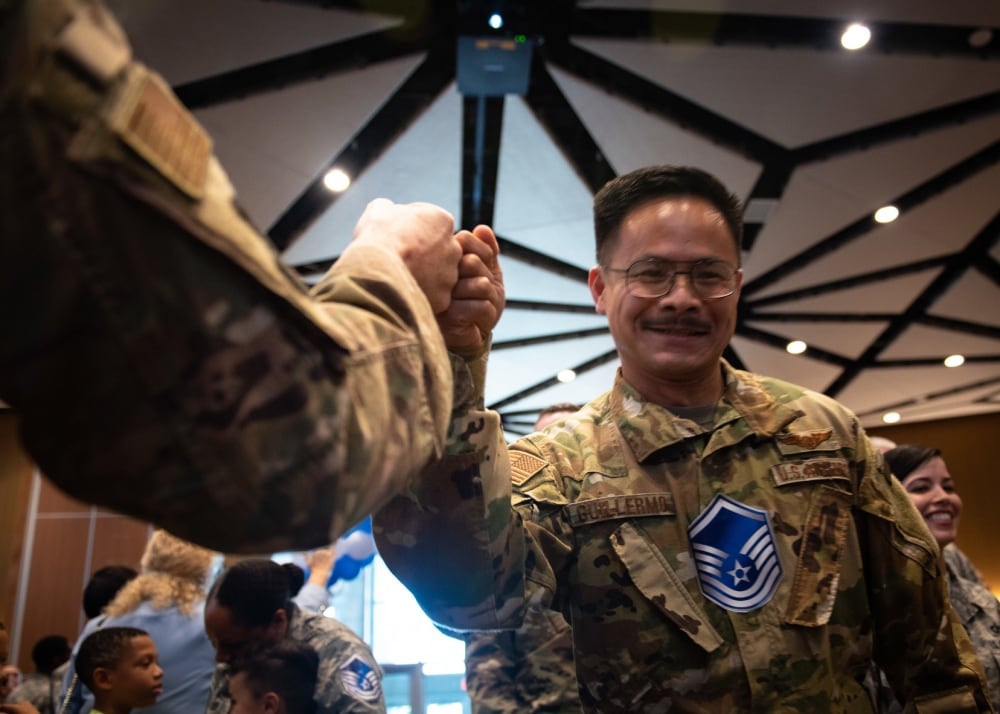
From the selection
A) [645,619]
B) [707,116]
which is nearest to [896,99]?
[707,116]

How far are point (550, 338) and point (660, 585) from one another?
617cm

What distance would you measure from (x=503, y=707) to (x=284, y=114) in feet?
10.8

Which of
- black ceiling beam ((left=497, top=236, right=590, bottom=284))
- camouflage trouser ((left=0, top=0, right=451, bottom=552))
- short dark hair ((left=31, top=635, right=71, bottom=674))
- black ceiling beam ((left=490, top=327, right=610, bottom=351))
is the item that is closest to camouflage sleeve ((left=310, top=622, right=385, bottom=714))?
camouflage trouser ((left=0, top=0, right=451, bottom=552))

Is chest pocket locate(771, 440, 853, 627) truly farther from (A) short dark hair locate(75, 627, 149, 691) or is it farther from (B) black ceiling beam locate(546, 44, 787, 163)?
(B) black ceiling beam locate(546, 44, 787, 163)

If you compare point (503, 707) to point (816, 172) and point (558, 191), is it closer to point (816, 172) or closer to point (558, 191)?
point (558, 191)

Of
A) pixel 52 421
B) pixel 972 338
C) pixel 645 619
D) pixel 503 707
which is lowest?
pixel 503 707

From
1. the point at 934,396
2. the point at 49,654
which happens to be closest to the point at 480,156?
the point at 49,654

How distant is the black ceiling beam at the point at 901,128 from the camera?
4398 millimetres

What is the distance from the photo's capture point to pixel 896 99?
14.2 feet

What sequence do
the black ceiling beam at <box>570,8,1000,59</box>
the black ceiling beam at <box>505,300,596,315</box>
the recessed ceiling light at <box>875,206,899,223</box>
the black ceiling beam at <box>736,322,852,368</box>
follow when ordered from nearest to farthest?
the black ceiling beam at <box>570,8,1000,59</box> → the recessed ceiling light at <box>875,206,899,223</box> → the black ceiling beam at <box>505,300,596,315</box> → the black ceiling beam at <box>736,322,852,368</box>

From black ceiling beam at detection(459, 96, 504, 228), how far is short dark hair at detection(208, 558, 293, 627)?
289cm

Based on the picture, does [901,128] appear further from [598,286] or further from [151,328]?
[151,328]

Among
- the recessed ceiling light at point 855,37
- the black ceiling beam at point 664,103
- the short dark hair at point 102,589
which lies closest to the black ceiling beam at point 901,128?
the black ceiling beam at point 664,103

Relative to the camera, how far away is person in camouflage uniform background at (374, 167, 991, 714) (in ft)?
4.04
